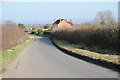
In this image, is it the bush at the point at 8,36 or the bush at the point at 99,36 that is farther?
the bush at the point at 8,36

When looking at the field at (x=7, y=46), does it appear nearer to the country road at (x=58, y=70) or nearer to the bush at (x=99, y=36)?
the country road at (x=58, y=70)

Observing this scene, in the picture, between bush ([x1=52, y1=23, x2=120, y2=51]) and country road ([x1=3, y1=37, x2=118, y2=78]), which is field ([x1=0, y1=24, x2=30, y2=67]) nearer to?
country road ([x1=3, y1=37, x2=118, y2=78])

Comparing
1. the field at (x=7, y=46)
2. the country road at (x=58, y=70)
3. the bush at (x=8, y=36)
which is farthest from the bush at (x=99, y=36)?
the bush at (x=8, y=36)

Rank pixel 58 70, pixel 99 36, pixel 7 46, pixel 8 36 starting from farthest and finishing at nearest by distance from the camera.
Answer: pixel 8 36, pixel 99 36, pixel 7 46, pixel 58 70

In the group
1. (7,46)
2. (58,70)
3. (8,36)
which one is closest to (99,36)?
(7,46)

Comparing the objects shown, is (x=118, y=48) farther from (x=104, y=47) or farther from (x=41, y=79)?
(x=41, y=79)

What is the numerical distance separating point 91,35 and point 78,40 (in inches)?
254

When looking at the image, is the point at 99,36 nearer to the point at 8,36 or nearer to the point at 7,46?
the point at 7,46

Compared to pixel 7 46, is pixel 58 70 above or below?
below

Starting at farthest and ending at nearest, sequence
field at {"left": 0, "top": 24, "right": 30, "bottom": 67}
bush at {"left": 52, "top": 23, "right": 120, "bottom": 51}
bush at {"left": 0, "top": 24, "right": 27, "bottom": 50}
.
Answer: bush at {"left": 0, "top": 24, "right": 27, "bottom": 50} → bush at {"left": 52, "top": 23, "right": 120, "bottom": 51} → field at {"left": 0, "top": 24, "right": 30, "bottom": 67}

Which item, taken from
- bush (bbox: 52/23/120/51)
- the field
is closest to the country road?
the field

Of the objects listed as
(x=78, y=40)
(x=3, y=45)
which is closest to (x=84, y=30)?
(x=78, y=40)

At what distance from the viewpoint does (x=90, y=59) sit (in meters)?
14.5

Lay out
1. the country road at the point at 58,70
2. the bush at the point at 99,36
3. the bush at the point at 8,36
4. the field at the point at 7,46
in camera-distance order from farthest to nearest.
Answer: the bush at the point at 8,36
the bush at the point at 99,36
the field at the point at 7,46
the country road at the point at 58,70
